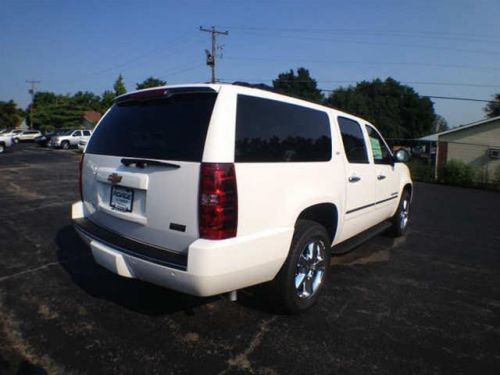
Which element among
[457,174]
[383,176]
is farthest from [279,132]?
[457,174]

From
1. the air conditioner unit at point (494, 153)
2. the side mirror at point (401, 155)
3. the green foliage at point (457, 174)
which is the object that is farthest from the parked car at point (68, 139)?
the side mirror at point (401, 155)

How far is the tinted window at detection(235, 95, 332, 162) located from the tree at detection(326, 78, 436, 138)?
5924cm

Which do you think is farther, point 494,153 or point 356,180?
point 494,153

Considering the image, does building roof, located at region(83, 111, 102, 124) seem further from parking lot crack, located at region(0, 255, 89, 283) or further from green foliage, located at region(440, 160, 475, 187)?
parking lot crack, located at region(0, 255, 89, 283)

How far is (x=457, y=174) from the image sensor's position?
18.7 m

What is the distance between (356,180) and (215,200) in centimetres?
222

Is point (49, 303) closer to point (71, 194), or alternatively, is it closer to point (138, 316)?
point (138, 316)

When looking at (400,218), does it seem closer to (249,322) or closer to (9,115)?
(249,322)

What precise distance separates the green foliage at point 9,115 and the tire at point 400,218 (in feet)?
239

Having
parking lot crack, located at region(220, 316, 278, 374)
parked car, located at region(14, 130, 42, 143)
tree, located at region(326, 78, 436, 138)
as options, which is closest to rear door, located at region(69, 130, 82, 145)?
parked car, located at region(14, 130, 42, 143)

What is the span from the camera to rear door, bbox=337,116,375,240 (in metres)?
4.04

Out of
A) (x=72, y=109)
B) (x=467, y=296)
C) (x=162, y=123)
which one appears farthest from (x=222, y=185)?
(x=72, y=109)

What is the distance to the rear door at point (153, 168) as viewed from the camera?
2572mm

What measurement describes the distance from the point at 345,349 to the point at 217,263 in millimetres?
1244
